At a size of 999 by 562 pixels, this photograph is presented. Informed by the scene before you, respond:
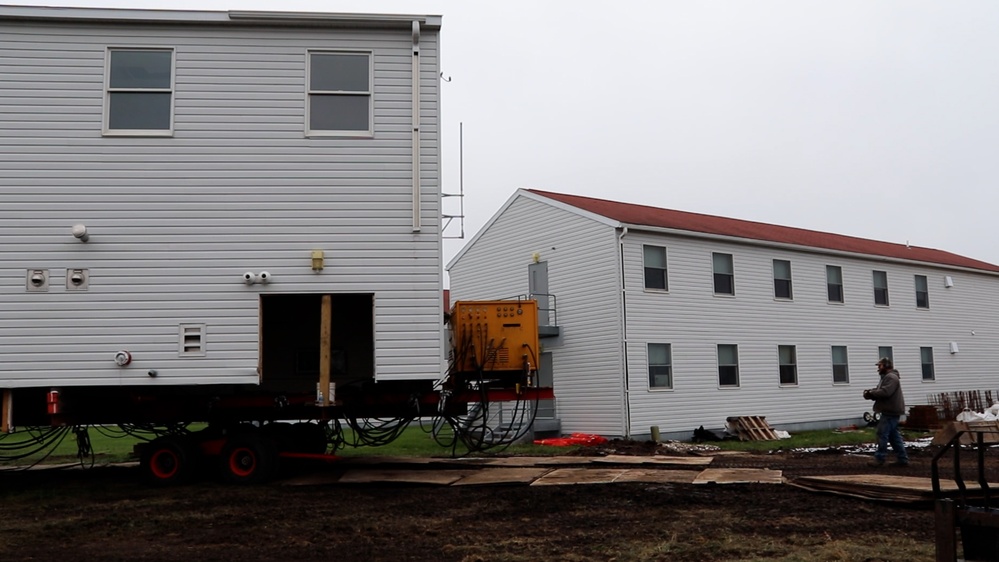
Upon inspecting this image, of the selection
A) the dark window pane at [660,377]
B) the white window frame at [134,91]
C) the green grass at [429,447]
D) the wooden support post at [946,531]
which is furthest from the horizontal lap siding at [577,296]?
the wooden support post at [946,531]

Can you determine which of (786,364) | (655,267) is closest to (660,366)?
(655,267)

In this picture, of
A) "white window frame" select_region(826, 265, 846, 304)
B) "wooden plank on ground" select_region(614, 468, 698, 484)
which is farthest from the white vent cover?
"white window frame" select_region(826, 265, 846, 304)

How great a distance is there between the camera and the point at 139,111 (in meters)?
12.1

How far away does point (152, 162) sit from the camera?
39.2 ft

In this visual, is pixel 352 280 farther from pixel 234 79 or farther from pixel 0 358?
pixel 0 358

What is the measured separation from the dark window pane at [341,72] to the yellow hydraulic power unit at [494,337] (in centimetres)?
346

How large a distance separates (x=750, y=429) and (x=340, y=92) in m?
15.0

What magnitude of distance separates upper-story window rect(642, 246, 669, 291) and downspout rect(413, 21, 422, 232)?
1164 cm

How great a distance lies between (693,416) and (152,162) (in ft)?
51.0

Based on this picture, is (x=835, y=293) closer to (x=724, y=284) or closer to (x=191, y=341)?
(x=724, y=284)

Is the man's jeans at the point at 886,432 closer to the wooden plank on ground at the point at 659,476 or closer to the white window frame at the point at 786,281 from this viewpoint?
the wooden plank on ground at the point at 659,476

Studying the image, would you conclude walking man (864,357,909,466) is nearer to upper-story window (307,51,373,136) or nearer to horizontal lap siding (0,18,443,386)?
horizontal lap siding (0,18,443,386)

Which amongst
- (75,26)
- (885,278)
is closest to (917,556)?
(75,26)

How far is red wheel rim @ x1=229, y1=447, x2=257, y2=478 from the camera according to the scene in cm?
1205
